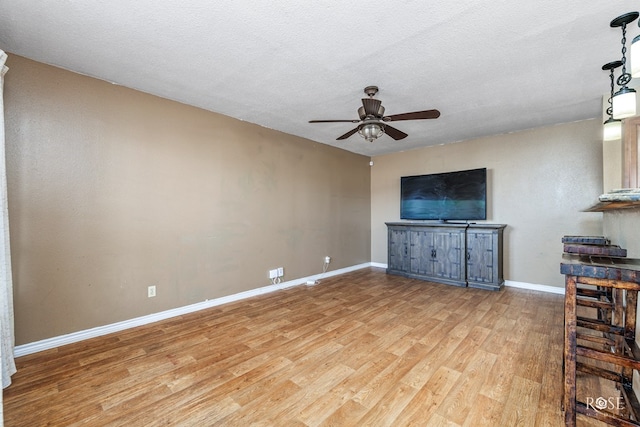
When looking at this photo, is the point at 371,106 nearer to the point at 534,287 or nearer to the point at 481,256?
the point at 481,256

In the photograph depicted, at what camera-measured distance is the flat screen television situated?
14.8 feet

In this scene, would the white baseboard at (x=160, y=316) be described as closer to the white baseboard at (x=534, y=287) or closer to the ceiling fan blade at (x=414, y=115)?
the white baseboard at (x=534, y=287)

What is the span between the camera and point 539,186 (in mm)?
4105

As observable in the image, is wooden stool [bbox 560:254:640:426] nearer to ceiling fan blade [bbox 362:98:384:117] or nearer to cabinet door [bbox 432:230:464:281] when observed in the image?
ceiling fan blade [bbox 362:98:384:117]

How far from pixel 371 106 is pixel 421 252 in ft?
10.2

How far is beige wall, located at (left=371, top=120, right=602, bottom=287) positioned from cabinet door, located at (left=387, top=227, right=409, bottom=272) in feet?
4.75

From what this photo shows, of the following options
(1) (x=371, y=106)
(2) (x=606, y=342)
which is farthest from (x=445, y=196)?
(2) (x=606, y=342)

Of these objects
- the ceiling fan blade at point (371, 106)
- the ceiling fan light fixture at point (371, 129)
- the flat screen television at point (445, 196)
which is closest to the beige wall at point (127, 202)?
the ceiling fan light fixture at point (371, 129)

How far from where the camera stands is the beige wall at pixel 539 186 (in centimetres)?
376

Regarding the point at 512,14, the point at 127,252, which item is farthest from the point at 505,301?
the point at 127,252

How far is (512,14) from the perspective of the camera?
5.81 feet

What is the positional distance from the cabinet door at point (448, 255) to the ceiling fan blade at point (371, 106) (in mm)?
2784

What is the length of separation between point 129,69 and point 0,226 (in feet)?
5.33

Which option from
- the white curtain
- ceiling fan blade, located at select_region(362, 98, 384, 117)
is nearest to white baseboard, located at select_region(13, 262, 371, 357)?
the white curtain
